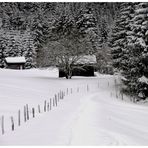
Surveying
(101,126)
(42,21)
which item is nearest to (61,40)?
(101,126)

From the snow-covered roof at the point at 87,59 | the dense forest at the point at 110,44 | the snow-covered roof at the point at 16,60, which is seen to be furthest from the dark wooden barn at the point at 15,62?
the snow-covered roof at the point at 87,59

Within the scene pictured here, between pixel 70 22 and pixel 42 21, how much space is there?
1738 cm

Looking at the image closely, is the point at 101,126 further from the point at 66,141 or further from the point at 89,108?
the point at 89,108

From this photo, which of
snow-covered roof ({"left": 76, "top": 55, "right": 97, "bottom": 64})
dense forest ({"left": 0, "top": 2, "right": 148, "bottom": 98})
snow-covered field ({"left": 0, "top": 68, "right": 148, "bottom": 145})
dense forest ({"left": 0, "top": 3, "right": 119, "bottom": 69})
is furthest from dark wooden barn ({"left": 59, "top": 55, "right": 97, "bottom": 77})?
snow-covered field ({"left": 0, "top": 68, "right": 148, "bottom": 145})

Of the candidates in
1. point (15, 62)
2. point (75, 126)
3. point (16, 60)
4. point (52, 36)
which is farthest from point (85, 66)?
point (75, 126)

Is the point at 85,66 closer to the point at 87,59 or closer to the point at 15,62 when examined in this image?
the point at 87,59

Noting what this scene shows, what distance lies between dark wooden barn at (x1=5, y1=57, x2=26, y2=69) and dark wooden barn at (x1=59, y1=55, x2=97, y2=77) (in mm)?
21875

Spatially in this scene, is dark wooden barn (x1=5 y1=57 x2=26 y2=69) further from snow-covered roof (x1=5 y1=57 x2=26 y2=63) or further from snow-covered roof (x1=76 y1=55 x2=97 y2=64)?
snow-covered roof (x1=76 y1=55 x2=97 y2=64)

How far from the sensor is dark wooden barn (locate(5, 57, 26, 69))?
248ft

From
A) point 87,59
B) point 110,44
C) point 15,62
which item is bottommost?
point 15,62

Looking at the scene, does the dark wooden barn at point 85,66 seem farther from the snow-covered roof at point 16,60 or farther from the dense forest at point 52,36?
the snow-covered roof at point 16,60

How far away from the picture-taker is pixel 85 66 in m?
55.0

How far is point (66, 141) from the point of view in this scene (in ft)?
45.2

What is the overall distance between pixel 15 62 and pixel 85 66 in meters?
26.1
